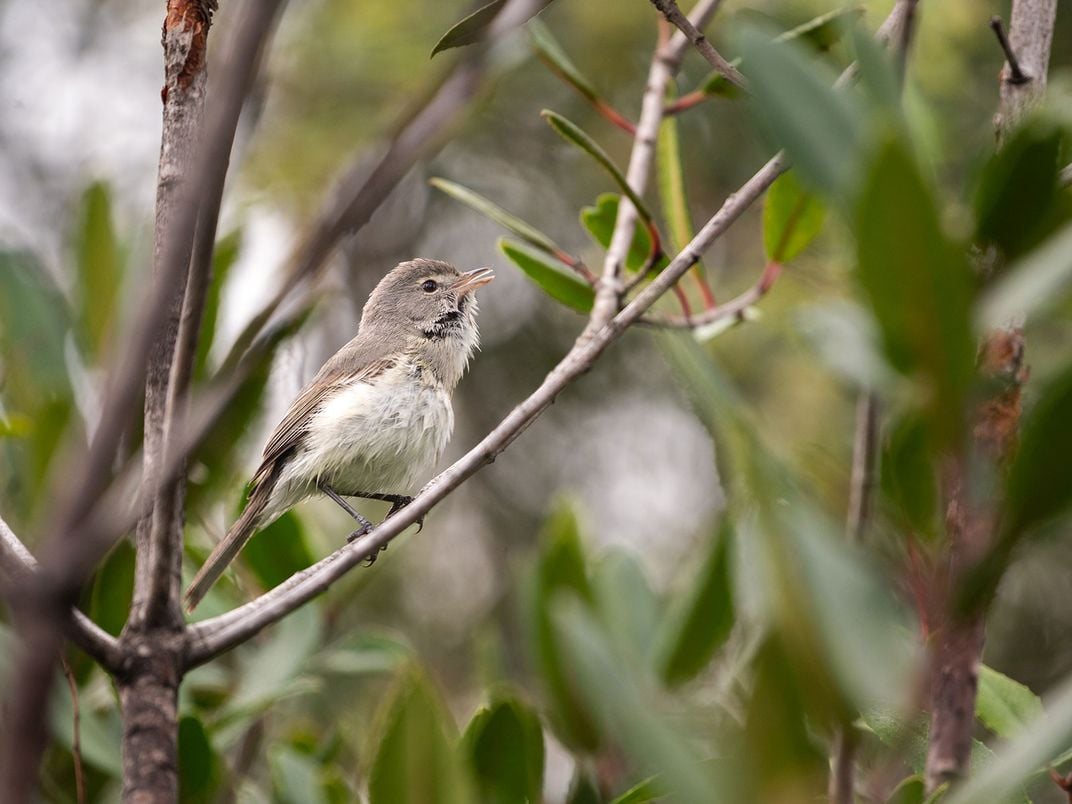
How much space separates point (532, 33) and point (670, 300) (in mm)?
934

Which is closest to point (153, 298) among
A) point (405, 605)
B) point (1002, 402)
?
point (1002, 402)

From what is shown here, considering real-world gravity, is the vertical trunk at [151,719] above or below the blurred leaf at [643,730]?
above

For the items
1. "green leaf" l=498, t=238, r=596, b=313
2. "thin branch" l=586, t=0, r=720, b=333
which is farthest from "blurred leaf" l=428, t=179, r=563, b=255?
"thin branch" l=586, t=0, r=720, b=333

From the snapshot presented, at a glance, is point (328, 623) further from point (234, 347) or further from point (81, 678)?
point (234, 347)

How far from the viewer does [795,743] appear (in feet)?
2.79

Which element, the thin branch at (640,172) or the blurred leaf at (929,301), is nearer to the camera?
the blurred leaf at (929,301)

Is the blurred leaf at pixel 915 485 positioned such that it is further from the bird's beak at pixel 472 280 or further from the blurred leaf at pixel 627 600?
the bird's beak at pixel 472 280

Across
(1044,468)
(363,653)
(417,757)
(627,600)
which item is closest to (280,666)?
(363,653)

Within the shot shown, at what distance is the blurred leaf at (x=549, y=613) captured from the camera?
209cm

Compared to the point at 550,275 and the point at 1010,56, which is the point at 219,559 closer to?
the point at 550,275

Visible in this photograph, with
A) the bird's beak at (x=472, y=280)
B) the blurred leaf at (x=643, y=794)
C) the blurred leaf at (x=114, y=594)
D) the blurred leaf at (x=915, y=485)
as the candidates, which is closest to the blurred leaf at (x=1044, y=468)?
the blurred leaf at (x=915, y=485)

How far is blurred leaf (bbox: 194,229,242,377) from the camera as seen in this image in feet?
8.84

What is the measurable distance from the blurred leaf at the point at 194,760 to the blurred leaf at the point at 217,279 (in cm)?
84

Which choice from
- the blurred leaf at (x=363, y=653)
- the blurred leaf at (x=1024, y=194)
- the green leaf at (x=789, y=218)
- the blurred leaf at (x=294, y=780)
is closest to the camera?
the blurred leaf at (x=1024, y=194)
